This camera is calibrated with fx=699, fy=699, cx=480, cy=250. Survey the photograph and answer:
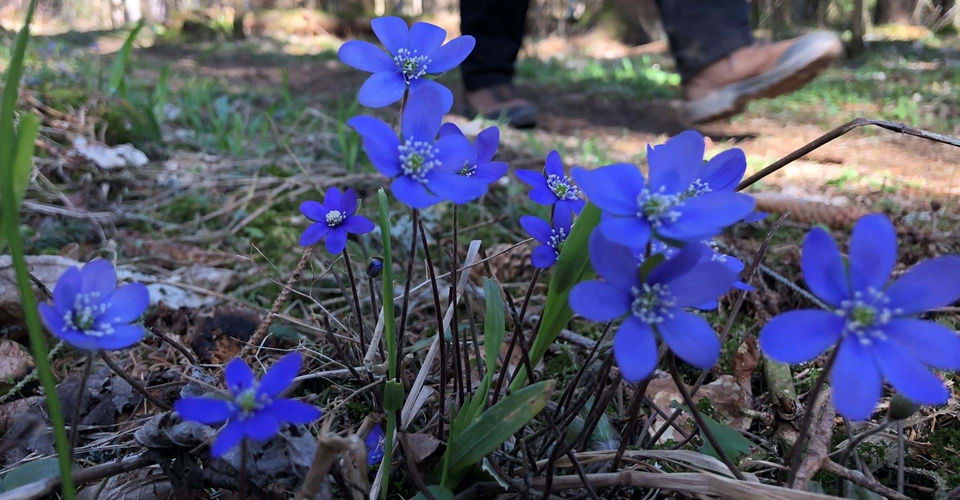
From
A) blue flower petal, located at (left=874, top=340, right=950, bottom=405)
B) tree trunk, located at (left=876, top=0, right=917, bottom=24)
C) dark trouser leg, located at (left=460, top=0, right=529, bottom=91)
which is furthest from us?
tree trunk, located at (left=876, top=0, right=917, bottom=24)

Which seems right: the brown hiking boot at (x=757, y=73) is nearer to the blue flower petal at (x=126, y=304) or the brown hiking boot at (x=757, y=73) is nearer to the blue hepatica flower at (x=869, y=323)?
the blue hepatica flower at (x=869, y=323)

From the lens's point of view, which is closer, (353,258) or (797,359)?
(797,359)

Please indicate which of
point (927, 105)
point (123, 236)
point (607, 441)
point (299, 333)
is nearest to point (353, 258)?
point (299, 333)

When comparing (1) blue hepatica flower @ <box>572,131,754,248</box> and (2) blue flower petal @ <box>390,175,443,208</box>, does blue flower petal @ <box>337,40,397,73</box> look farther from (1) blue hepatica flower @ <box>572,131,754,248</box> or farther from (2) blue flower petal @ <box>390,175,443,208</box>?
(1) blue hepatica flower @ <box>572,131,754,248</box>

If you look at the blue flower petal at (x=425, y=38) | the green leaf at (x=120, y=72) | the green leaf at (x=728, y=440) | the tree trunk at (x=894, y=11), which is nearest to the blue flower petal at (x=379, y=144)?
the blue flower petal at (x=425, y=38)

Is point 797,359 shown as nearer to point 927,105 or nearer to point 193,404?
point 193,404

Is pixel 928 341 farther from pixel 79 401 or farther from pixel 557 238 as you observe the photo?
pixel 79 401

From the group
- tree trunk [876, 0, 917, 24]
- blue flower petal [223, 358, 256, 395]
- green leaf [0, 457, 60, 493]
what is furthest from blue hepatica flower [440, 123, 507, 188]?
tree trunk [876, 0, 917, 24]
